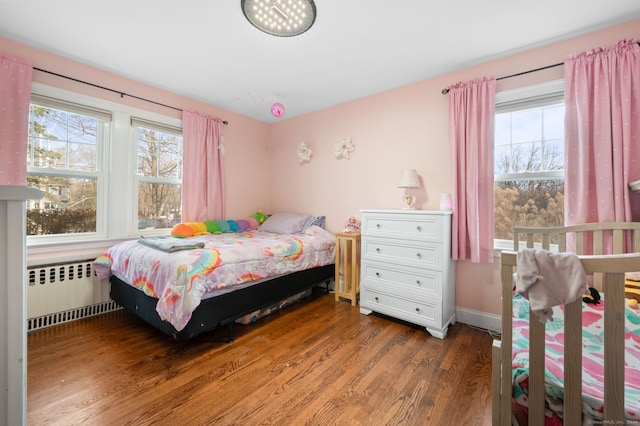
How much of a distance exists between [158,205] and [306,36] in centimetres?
240

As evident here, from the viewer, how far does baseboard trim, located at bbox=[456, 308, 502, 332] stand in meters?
2.30

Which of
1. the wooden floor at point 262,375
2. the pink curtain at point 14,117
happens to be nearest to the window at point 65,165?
the pink curtain at point 14,117

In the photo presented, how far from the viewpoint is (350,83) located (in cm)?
280

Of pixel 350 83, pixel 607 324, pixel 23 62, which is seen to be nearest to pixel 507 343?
pixel 607 324

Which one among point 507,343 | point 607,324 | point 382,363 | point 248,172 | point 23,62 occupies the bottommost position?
point 382,363

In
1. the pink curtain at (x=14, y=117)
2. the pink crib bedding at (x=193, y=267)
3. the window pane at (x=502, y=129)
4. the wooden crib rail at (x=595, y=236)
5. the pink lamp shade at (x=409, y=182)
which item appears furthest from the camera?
the pink lamp shade at (x=409, y=182)

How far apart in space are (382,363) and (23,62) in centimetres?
356

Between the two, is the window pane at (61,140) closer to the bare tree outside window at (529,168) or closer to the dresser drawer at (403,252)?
the dresser drawer at (403,252)

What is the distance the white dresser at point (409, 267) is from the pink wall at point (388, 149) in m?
0.38

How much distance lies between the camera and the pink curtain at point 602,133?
1.74 m

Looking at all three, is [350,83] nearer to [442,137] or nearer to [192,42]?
[442,137]

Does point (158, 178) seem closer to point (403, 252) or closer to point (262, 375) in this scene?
point (262, 375)

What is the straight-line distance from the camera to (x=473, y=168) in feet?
7.51

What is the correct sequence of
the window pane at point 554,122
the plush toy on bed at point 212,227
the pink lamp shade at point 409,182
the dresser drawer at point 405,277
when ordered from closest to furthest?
1. the window pane at point 554,122
2. the dresser drawer at point 405,277
3. the pink lamp shade at point 409,182
4. the plush toy on bed at point 212,227
